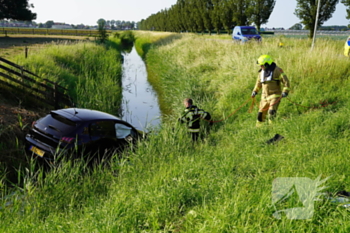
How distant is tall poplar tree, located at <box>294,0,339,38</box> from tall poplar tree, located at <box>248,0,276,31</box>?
8.16m

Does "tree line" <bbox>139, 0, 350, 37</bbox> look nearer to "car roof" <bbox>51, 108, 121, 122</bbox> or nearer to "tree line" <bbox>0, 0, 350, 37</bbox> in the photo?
"tree line" <bbox>0, 0, 350, 37</bbox>

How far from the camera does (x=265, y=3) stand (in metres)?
36.1

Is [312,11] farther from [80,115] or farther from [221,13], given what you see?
[80,115]

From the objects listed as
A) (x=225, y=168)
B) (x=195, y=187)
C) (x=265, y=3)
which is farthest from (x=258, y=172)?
(x=265, y=3)

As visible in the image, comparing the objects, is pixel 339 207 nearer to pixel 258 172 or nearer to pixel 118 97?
pixel 258 172

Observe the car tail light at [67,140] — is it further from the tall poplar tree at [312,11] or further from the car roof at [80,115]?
the tall poplar tree at [312,11]

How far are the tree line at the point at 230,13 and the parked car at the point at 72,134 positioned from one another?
24.5 metres

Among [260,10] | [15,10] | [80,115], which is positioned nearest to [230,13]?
[260,10]

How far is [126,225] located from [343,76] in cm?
921

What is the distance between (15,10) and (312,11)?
44808mm

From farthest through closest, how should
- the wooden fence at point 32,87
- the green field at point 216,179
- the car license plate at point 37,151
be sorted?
1. the wooden fence at point 32,87
2. the car license plate at point 37,151
3. the green field at point 216,179

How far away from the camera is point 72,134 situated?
645cm

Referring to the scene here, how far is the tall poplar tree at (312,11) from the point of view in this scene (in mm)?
27688

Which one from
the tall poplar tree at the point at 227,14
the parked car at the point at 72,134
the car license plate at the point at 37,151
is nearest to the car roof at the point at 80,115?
the parked car at the point at 72,134
